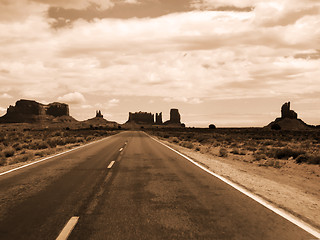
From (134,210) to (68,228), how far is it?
4.73ft

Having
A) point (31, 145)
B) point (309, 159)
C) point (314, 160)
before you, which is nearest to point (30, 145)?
point (31, 145)

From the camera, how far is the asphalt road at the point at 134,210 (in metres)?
4.22

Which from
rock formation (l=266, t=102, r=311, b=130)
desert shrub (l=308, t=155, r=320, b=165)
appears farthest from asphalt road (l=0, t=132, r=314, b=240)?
rock formation (l=266, t=102, r=311, b=130)

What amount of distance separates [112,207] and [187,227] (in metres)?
1.85

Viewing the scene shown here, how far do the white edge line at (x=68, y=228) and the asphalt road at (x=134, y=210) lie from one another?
7 cm

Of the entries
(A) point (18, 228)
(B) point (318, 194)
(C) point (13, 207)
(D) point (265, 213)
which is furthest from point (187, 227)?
(B) point (318, 194)

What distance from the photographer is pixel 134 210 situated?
5387 millimetres

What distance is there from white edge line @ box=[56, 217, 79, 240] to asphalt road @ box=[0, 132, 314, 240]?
7 cm

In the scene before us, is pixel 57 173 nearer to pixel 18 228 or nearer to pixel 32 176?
pixel 32 176

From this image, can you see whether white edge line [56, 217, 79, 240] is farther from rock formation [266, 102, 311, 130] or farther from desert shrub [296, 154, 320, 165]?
rock formation [266, 102, 311, 130]

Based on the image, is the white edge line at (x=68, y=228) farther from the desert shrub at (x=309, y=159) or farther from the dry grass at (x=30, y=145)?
the desert shrub at (x=309, y=159)

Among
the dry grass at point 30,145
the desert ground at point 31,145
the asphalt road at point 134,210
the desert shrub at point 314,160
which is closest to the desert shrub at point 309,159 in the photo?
the desert shrub at point 314,160

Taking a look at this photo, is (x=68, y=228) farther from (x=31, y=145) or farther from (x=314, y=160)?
(x=31, y=145)

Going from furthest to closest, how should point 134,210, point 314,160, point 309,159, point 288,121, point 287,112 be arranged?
point 287,112 → point 288,121 → point 309,159 → point 314,160 → point 134,210
